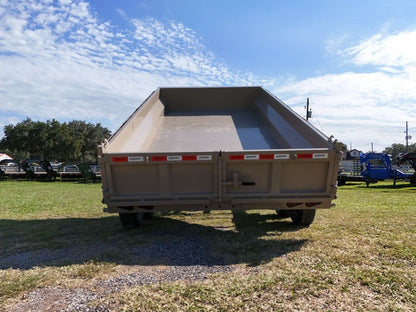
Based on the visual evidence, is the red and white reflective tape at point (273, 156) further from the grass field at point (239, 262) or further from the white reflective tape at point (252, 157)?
the grass field at point (239, 262)

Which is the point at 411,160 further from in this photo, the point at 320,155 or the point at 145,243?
the point at 145,243

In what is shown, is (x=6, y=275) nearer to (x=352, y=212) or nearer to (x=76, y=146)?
(x=352, y=212)

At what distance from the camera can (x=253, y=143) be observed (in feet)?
19.1

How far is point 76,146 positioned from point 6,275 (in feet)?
161

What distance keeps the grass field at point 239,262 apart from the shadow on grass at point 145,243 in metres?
0.02

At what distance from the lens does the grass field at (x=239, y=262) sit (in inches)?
103

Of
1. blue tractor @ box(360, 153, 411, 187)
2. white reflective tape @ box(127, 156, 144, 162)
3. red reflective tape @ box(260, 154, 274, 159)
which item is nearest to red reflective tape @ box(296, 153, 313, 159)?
red reflective tape @ box(260, 154, 274, 159)

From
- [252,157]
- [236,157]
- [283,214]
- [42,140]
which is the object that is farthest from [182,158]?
[42,140]

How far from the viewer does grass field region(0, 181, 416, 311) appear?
8.59ft

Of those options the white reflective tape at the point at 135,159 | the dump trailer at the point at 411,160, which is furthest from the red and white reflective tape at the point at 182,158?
the dump trailer at the point at 411,160

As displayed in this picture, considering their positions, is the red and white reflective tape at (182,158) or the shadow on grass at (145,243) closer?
the shadow on grass at (145,243)

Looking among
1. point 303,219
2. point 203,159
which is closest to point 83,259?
point 203,159

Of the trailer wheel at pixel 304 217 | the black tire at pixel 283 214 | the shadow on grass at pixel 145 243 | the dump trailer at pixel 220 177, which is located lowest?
the shadow on grass at pixel 145 243

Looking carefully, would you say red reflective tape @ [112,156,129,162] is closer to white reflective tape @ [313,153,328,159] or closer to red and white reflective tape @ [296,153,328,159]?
red and white reflective tape @ [296,153,328,159]
